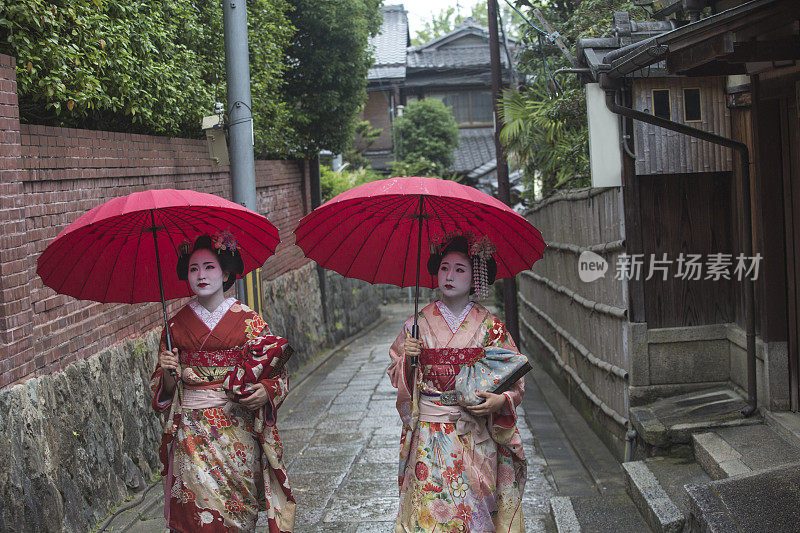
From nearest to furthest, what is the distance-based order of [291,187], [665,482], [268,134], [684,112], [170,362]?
[170,362], [665,482], [684,112], [268,134], [291,187]

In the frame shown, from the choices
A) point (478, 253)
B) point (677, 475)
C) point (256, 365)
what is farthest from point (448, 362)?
point (677, 475)

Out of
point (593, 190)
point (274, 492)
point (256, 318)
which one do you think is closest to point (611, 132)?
point (593, 190)

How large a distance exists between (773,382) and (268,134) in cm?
877

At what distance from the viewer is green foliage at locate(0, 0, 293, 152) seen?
5.96 meters

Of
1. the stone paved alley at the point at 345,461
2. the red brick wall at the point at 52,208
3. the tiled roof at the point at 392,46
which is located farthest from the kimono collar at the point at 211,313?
the tiled roof at the point at 392,46

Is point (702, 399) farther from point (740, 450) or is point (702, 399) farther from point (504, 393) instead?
point (504, 393)

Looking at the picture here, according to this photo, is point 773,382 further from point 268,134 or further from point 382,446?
point 268,134

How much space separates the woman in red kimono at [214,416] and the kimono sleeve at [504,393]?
1.31 m

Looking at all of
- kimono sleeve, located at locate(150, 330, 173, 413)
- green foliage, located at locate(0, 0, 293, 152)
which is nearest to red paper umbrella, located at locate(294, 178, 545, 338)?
kimono sleeve, located at locate(150, 330, 173, 413)

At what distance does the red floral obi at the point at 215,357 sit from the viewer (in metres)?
4.90

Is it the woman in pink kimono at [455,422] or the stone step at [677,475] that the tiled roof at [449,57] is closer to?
the stone step at [677,475]

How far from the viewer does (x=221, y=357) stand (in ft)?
16.1

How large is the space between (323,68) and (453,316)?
11.1 metres

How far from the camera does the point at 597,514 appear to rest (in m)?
5.98
